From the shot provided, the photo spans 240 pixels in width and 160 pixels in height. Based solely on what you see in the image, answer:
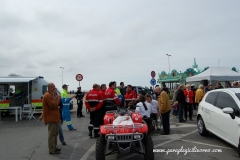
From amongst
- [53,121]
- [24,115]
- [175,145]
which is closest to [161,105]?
[175,145]

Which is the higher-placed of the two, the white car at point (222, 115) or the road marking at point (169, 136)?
the white car at point (222, 115)

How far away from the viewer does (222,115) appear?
20.0ft

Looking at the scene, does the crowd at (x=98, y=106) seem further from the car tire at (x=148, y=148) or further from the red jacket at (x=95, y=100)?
the car tire at (x=148, y=148)

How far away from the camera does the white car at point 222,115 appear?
547 centimetres

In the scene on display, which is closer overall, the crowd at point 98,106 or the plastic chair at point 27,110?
the crowd at point 98,106

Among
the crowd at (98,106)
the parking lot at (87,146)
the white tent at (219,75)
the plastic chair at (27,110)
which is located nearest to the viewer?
the parking lot at (87,146)

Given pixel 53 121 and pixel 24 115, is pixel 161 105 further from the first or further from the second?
pixel 24 115

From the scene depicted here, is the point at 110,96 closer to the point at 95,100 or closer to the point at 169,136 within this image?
the point at 95,100

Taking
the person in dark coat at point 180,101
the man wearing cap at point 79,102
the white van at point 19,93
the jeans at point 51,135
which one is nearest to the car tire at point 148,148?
the jeans at point 51,135

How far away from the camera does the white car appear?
5.47 m

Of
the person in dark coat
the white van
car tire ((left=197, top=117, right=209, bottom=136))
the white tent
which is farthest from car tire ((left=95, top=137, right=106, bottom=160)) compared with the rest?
the white tent

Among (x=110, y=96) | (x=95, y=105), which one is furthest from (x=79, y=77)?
(x=95, y=105)

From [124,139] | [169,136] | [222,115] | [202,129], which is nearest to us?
[124,139]

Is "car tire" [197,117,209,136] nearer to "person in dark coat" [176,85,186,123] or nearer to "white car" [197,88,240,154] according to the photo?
"white car" [197,88,240,154]
